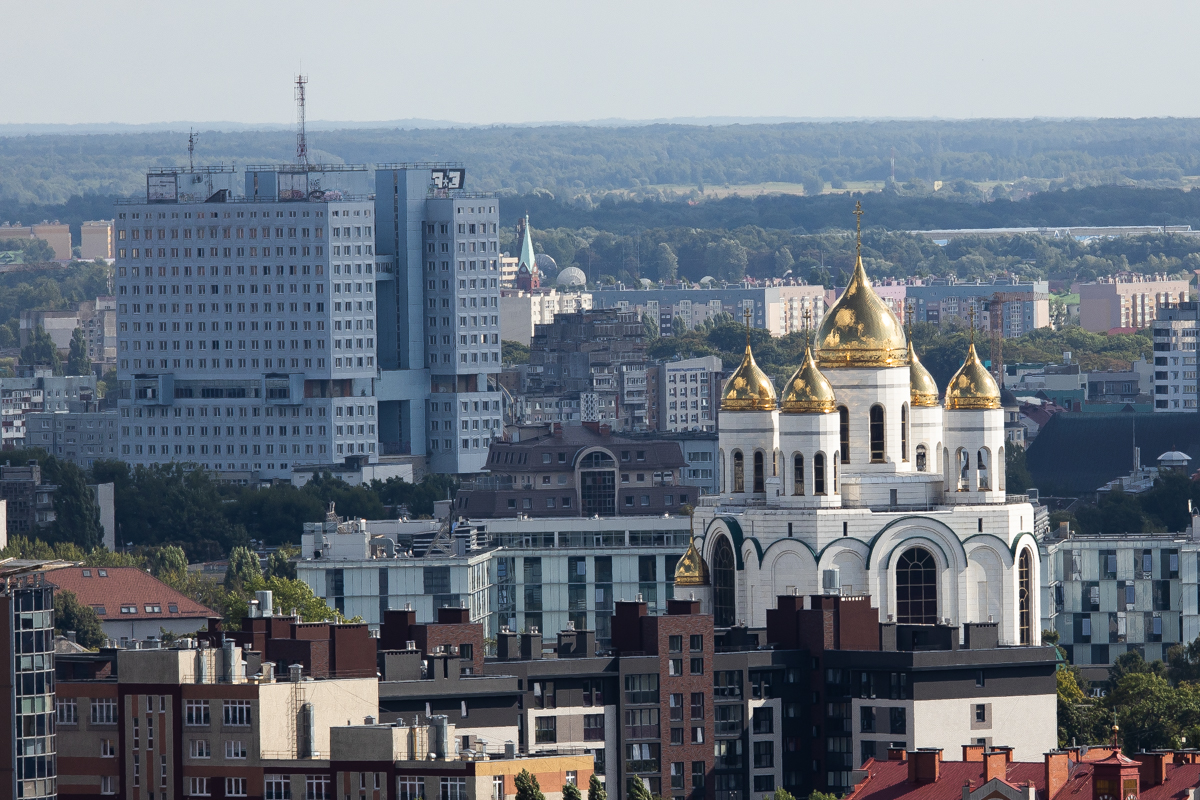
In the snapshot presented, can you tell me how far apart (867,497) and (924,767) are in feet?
91.7

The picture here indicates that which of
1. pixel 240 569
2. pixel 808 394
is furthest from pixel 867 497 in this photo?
pixel 240 569

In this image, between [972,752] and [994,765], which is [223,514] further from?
[994,765]

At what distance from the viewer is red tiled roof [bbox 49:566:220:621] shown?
143125 millimetres

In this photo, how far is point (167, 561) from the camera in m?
171

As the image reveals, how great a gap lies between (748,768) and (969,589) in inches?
400

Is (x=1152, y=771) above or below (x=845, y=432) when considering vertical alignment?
below

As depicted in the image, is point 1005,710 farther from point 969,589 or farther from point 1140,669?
point 1140,669

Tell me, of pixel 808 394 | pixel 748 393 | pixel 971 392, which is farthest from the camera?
pixel 971 392

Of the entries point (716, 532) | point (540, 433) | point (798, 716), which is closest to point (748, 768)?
point (798, 716)

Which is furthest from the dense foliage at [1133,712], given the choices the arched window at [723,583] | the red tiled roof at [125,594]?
the red tiled roof at [125,594]

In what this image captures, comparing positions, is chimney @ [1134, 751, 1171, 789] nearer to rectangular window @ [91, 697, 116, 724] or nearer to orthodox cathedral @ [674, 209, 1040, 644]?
rectangular window @ [91, 697, 116, 724]

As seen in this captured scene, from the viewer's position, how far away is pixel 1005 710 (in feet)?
333

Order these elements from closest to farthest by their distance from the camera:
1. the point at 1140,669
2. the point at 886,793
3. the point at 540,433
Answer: the point at 886,793, the point at 1140,669, the point at 540,433

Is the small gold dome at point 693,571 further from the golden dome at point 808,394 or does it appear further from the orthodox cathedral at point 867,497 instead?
the golden dome at point 808,394
